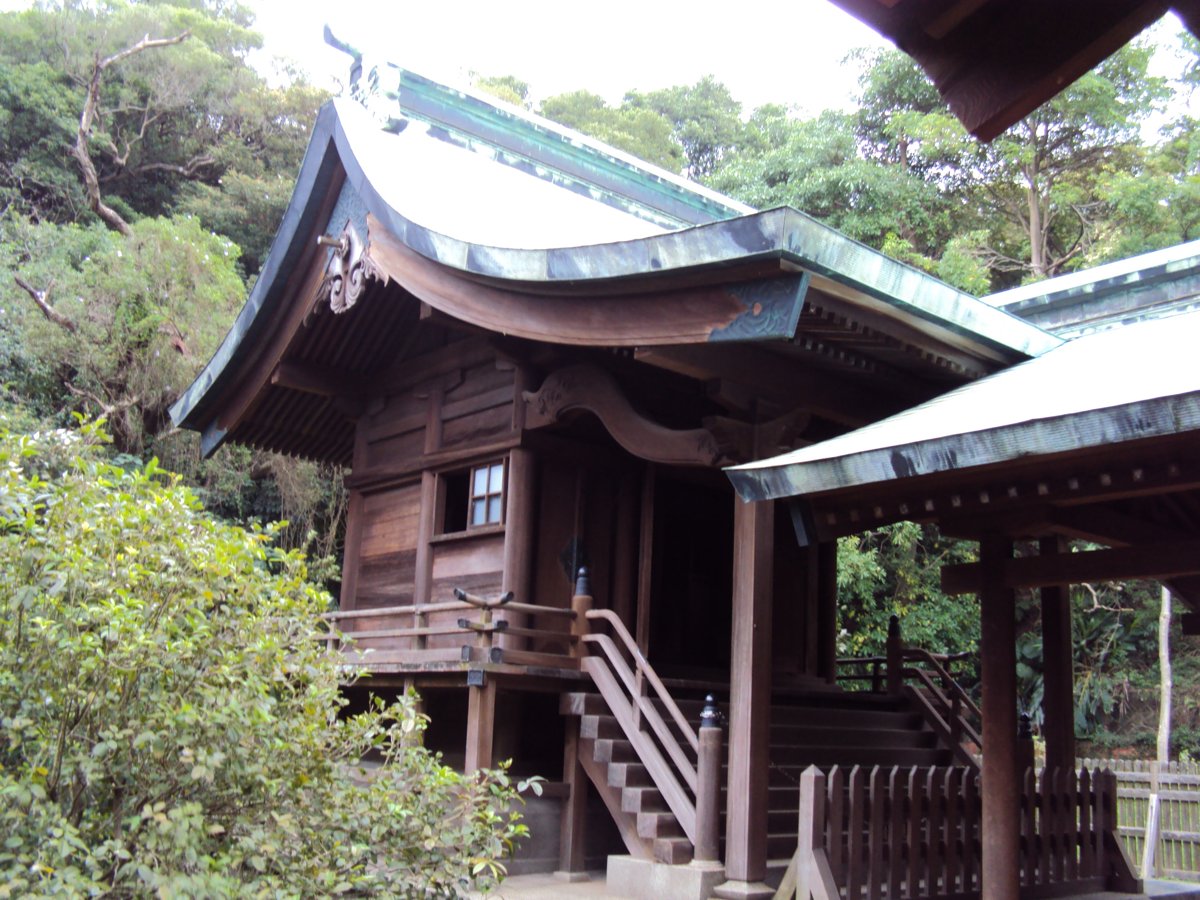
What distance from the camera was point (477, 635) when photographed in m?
8.55

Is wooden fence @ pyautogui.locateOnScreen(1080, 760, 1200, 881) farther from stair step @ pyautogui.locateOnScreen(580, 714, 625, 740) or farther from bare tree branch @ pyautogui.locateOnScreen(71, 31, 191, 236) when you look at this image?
bare tree branch @ pyautogui.locateOnScreen(71, 31, 191, 236)

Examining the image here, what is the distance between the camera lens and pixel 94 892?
10.7 ft

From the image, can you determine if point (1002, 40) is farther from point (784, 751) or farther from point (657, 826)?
point (784, 751)

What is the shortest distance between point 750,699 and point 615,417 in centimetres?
230

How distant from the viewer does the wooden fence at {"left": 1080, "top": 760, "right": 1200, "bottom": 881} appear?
1116 centimetres

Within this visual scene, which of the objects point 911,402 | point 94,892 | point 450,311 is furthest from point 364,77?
point 94,892

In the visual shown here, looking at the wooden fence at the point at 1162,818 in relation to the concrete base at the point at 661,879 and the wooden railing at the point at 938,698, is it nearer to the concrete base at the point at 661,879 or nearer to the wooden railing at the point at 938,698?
the wooden railing at the point at 938,698

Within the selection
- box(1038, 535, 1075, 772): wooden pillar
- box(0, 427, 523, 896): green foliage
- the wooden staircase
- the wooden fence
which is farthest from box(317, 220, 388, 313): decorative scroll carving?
the wooden fence

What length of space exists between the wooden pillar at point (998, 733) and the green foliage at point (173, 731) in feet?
10.7

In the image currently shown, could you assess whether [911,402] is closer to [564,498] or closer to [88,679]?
[564,498]

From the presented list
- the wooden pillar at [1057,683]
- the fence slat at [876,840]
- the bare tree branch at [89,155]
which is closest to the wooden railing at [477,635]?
the fence slat at [876,840]

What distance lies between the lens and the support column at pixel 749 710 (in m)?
6.79

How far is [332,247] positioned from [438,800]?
6.52 m

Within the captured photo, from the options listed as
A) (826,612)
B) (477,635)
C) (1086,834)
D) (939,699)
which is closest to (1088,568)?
(1086,834)
